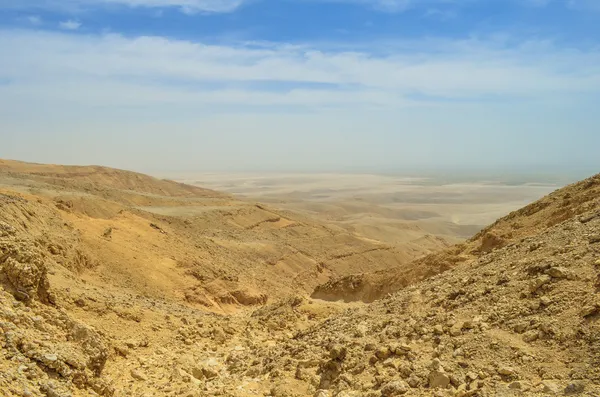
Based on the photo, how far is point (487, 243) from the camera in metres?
15.5

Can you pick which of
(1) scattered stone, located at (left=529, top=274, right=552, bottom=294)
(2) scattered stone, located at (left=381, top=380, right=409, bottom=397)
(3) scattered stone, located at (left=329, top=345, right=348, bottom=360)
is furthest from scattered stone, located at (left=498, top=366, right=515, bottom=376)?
(3) scattered stone, located at (left=329, top=345, right=348, bottom=360)

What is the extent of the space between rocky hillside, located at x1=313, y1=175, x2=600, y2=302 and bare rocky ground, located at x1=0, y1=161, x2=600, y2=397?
1.28 meters

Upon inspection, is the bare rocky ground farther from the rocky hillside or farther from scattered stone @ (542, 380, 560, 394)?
the rocky hillside

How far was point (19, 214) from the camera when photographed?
1617 centimetres

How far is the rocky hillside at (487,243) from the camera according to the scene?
46.9 feet

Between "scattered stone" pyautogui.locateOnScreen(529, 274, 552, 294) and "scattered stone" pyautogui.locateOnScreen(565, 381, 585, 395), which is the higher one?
"scattered stone" pyautogui.locateOnScreen(529, 274, 552, 294)

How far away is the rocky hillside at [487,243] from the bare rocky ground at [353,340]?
128 centimetres

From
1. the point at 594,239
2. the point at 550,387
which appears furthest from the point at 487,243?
the point at 550,387

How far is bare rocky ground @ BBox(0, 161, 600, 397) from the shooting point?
21.9 ft

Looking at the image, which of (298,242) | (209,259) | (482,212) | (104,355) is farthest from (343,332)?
(482,212)

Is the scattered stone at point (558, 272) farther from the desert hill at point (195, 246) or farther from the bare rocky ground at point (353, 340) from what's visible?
the desert hill at point (195, 246)

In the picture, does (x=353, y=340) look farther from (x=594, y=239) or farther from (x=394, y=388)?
(x=594, y=239)

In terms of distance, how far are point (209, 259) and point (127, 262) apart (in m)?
6.84

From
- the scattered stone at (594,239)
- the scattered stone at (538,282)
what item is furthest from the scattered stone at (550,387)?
the scattered stone at (594,239)
